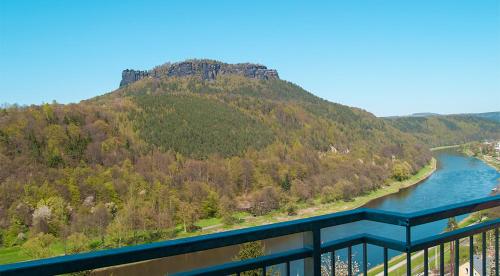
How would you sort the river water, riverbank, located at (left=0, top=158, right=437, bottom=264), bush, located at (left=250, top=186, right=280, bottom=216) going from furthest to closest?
bush, located at (left=250, top=186, right=280, bottom=216) < riverbank, located at (left=0, top=158, right=437, bottom=264) < the river water

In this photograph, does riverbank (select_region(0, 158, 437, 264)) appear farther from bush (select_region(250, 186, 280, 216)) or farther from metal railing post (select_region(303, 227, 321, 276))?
metal railing post (select_region(303, 227, 321, 276))

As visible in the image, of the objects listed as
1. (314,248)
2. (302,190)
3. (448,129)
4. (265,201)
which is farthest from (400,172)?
(448,129)

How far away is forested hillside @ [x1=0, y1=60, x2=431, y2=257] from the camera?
43.1 metres

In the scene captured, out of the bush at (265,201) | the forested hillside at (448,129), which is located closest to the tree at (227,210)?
the bush at (265,201)

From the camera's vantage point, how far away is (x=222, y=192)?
184ft

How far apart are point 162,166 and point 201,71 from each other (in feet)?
348

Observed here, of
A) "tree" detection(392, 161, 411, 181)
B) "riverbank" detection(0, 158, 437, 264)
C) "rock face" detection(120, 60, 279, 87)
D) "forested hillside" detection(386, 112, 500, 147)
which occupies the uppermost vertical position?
"rock face" detection(120, 60, 279, 87)

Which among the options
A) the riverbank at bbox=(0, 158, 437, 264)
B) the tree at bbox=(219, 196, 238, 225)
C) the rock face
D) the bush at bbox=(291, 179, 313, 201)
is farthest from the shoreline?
the rock face

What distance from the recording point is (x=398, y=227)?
26609 millimetres

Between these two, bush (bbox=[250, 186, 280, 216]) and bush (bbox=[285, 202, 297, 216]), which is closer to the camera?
bush (bbox=[285, 202, 297, 216])

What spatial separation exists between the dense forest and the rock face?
69591mm

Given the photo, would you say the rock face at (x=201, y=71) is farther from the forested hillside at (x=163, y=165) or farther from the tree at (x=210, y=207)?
the tree at (x=210, y=207)

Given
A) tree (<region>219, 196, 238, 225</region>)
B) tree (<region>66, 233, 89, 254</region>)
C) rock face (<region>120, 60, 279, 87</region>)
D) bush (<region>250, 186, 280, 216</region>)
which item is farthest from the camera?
rock face (<region>120, 60, 279, 87</region>)

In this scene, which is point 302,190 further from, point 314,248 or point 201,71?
point 201,71
